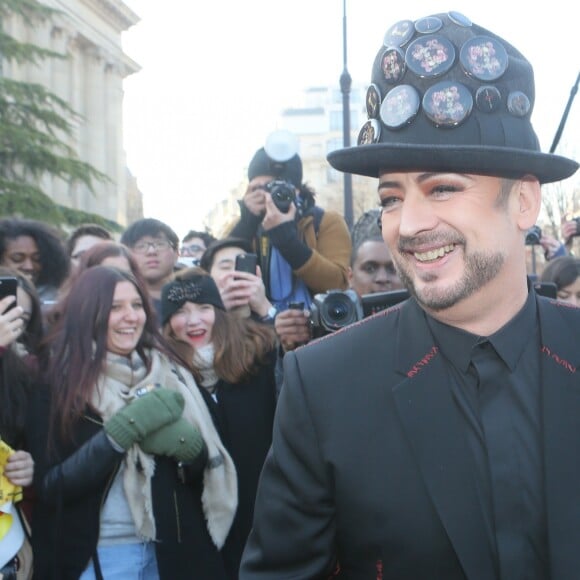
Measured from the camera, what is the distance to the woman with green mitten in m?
3.81

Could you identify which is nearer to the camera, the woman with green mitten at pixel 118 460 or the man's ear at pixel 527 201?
the man's ear at pixel 527 201

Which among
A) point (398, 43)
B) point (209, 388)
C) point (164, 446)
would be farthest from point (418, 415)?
point (209, 388)

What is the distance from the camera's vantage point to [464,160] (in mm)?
2027

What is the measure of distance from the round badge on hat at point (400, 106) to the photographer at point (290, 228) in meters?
2.84

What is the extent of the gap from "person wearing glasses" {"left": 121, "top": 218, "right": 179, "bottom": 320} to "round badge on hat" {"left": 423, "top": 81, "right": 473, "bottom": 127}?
4186mm

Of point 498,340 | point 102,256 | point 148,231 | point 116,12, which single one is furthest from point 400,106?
point 116,12

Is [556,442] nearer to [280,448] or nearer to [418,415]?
[418,415]

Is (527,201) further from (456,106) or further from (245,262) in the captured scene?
(245,262)

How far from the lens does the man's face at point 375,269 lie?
4684 millimetres

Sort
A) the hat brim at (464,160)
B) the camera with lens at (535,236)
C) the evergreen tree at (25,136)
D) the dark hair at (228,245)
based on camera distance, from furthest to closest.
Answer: the evergreen tree at (25,136), the camera with lens at (535,236), the dark hair at (228,245), the hat brim at (464,160)

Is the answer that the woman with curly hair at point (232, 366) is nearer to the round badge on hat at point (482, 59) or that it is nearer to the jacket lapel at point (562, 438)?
the jacket lapel at point (562, 438)

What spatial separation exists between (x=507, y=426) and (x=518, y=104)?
0.77 m

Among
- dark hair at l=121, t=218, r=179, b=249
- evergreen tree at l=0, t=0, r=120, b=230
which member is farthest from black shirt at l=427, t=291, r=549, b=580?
evergreen tree at l=0, t=0, r=120, b=230

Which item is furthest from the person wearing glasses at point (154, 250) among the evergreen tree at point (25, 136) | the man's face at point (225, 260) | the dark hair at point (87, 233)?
the evergreen tree at point (25, 136)
